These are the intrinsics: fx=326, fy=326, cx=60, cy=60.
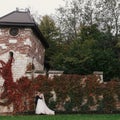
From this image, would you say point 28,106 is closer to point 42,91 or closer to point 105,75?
point 42,91

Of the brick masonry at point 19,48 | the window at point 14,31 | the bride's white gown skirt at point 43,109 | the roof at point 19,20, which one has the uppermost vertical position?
the roof at point 19,20

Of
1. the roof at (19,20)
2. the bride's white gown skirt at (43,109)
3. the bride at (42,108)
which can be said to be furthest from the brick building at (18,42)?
the bride's white gown skirt at (43,109)

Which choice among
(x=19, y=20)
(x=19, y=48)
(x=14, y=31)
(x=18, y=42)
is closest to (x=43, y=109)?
(x=19, y=48)

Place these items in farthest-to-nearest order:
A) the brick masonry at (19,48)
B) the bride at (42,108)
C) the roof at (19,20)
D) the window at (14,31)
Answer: the window at (14,31), the roof at (19,20), the brick masonry at (19,48), the bride at (42,108)

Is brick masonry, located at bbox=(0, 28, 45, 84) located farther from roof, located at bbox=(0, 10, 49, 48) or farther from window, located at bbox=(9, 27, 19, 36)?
roof, located at bbox=(0, 10, 49, 48)

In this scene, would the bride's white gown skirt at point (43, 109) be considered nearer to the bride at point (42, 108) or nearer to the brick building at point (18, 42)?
the bride at point (42, 108)

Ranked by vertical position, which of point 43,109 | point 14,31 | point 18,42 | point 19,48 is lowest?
point 43,109

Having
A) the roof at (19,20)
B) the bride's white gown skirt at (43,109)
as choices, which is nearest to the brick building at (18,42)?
the roof at (19,20)

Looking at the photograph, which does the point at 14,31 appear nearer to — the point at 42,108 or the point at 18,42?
the point at 18,42

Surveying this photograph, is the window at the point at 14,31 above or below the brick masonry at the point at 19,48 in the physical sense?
above

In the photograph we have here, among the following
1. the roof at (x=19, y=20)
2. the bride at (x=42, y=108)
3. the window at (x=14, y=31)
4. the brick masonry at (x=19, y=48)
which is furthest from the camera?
the window at (x=14, y=31)

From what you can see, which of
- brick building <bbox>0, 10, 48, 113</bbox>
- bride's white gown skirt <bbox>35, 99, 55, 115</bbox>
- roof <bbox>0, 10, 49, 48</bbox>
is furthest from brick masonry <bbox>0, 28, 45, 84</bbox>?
bride's white gown skirt <bbox>35, 99, 55, 115</bbox>

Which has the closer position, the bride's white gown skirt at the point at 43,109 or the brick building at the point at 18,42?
the bride's white gown skirt at the point at 43,109

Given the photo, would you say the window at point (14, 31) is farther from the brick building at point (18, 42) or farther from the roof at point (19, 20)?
the roof at point (19, 20)
